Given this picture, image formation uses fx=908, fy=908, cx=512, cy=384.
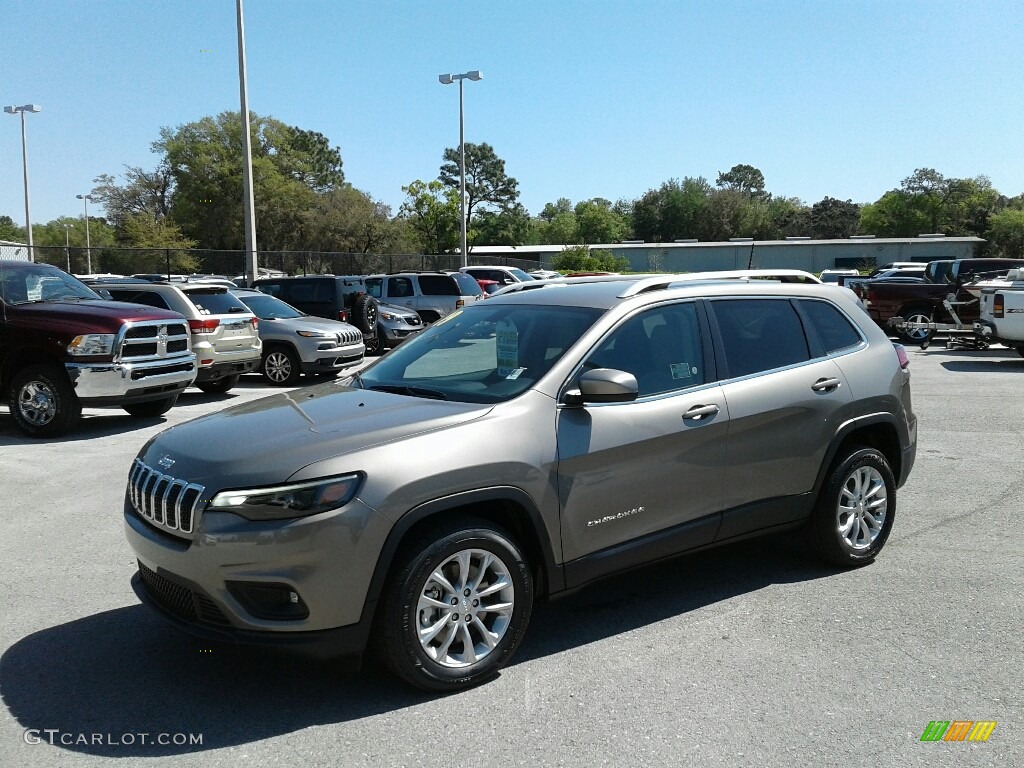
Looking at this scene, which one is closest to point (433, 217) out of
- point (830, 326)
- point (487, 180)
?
point (487, 180)

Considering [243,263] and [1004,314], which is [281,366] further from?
[243,263]

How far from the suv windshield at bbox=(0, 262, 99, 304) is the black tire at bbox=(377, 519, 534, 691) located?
342 inches

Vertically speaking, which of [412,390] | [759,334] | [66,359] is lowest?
[66,359]

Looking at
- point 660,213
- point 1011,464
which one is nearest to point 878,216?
point 660,213

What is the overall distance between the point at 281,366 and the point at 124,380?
543 centimetres

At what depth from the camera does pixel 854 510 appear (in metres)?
5.38

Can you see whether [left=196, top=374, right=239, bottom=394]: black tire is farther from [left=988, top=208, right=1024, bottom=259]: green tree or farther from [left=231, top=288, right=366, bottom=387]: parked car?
[left=988, top=208, right=1024, bottom=259]: green tree

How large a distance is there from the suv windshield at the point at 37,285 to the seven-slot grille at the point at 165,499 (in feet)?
24.9

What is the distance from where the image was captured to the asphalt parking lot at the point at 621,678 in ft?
11.1

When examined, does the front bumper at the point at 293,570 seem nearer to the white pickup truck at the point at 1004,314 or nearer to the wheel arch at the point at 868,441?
the wheel arch at the point at 868,441

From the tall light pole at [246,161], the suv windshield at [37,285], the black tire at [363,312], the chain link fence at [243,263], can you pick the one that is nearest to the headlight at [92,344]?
the suv windshield at [37,285]

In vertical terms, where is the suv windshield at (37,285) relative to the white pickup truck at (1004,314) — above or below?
above

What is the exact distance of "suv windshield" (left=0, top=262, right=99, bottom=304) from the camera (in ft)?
34.3

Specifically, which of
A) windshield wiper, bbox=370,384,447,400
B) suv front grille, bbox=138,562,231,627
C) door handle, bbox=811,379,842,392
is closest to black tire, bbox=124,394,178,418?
windshield wiper, bbox=370,384,447,400
